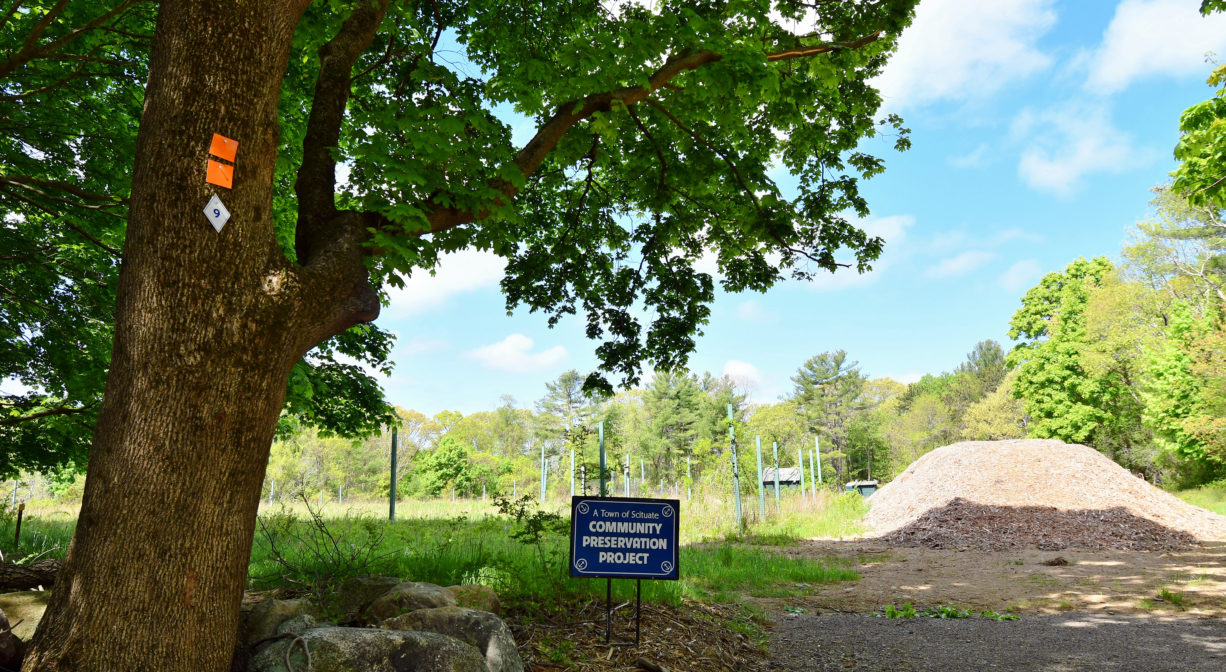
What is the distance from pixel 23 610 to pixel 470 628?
Result: 2.58m

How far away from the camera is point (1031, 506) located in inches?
698

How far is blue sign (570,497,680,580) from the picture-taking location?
17.8 feet

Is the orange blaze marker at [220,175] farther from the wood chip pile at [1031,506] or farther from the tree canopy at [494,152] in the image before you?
the wood chip pile at [1031,506]

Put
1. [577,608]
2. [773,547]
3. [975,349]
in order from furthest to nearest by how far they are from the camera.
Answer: [975,349], [773,547], [577,608]

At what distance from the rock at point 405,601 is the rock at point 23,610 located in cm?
182

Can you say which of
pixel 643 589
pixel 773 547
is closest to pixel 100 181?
pixel 643 589

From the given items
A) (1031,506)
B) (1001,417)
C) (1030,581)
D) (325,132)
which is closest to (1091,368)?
(1001,417)

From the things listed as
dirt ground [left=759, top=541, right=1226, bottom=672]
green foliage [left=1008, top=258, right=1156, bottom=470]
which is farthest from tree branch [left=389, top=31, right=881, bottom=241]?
green foliage [left=1008, top=258, right=1156, bottom=470]

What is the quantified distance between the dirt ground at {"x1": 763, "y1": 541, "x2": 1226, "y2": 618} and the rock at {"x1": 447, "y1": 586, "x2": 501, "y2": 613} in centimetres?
440

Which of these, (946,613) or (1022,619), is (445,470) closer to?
(946,613)

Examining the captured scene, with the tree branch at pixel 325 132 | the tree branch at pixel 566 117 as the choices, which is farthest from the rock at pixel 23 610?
the tree branch at pixel 566 117

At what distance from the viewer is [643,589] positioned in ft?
21.6

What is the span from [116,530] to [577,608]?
3725 mm

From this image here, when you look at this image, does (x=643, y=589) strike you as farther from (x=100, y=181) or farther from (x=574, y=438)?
(x=100, y=181)
